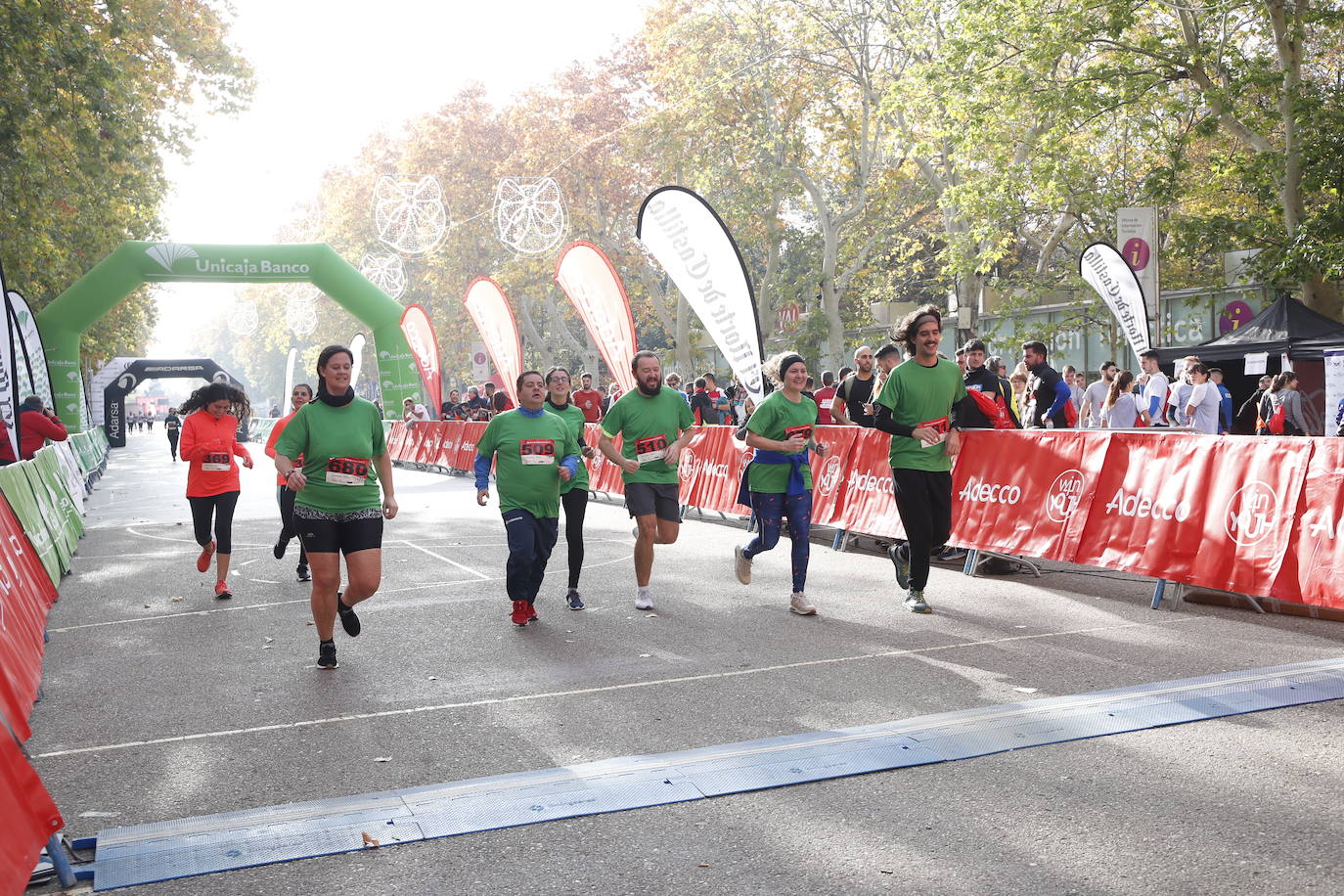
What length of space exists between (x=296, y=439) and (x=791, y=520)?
11.1 feet

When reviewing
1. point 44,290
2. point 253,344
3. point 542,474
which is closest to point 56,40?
point 542,474

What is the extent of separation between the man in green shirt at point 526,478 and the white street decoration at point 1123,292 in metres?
11.7

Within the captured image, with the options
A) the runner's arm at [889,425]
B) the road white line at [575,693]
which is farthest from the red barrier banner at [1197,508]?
the runner's arm at [889,425]

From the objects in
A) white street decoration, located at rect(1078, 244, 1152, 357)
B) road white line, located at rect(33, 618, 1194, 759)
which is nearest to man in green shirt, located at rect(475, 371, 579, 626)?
road white line, located at rect(33, 618, 1194, 759)

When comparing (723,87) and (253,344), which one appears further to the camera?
(253,344)

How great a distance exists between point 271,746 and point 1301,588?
5.84 metres

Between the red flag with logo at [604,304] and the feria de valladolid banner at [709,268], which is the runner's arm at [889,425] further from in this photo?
the red flag with logo at [604,304]

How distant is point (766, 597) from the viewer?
9047 mm

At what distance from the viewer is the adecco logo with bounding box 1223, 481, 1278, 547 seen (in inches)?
299

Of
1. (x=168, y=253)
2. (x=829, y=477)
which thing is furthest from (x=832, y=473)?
(x=168, y=253)

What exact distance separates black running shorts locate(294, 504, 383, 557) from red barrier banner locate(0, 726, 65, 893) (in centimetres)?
303

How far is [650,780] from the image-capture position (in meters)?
4.70

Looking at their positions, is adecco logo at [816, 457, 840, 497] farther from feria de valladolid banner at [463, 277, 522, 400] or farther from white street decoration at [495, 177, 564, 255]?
feria de valladolid banner at [463, 277, 522, 400]

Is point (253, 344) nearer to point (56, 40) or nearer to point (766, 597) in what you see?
point (56, 40)
